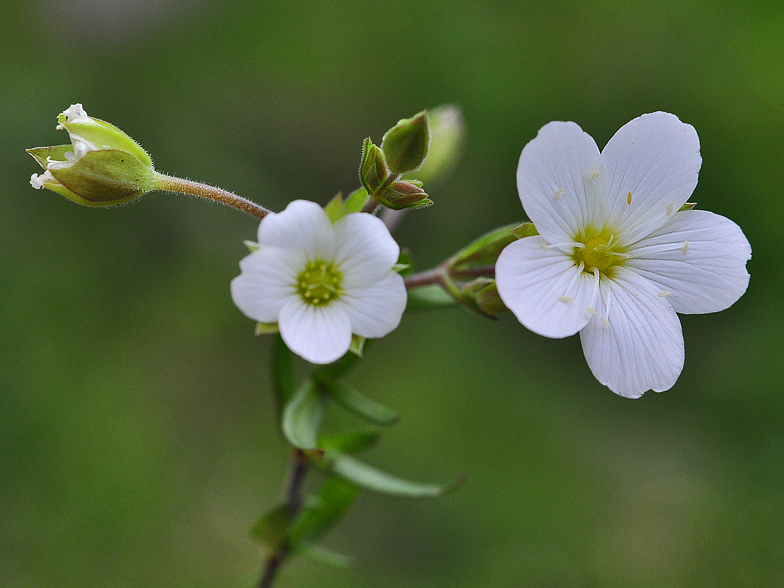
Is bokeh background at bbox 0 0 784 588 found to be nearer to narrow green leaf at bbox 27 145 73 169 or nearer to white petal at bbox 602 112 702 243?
narrow green leaf at bbox 27 145 73 169

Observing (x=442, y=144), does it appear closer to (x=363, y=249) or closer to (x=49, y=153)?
(x=363, y=249)

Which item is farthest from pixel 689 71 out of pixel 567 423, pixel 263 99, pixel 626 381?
pixel 626 381

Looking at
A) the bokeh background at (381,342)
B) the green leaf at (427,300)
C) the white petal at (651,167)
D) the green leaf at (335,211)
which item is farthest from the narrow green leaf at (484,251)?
the bokeh background at (381,342)

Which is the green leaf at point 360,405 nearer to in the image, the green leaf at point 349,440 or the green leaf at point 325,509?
the green leaf at point 349,440

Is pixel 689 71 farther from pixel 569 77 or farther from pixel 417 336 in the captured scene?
pixel 417 336

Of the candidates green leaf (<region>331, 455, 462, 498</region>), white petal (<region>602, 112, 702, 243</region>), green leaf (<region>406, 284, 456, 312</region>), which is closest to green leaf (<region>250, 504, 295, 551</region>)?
green leaf (<region>331, 455, 462, 498</region>)
